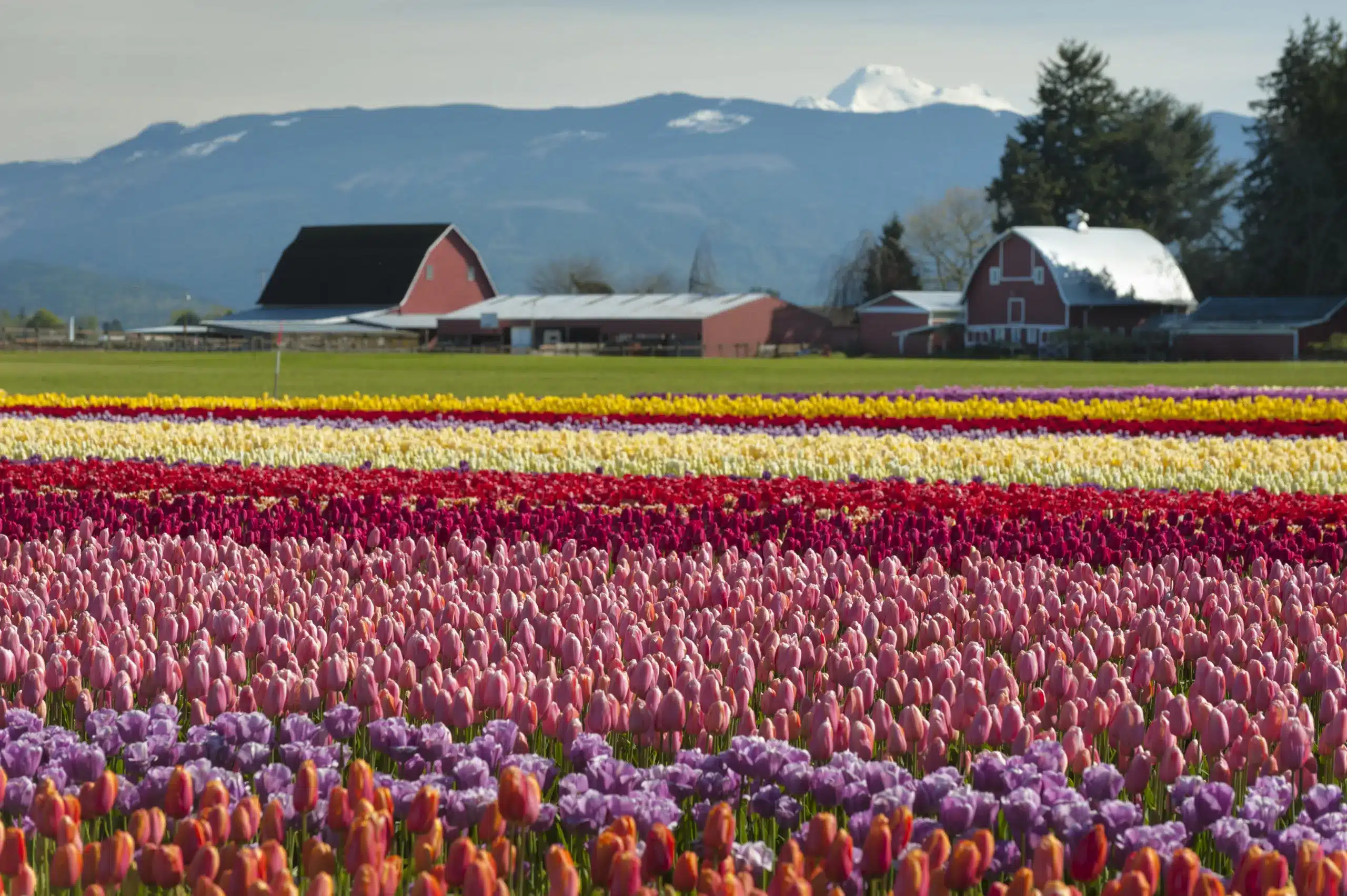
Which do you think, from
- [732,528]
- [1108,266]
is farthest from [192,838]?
[1108,266]

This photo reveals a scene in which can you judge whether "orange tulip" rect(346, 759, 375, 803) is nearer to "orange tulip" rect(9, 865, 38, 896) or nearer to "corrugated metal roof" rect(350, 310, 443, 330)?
"orange tulip" rect(9, 865, 38, 896)

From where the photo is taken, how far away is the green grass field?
139 ft

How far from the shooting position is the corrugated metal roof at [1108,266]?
87.9 metres

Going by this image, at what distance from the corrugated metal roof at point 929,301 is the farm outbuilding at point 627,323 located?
5689mm

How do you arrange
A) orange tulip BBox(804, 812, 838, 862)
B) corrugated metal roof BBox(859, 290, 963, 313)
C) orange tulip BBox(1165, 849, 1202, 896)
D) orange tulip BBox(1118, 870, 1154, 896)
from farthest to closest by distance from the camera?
corrugated metal roof BBox(859, 290, 963, 313) → orange tulip BBox(804, 812, 838, 862) → orange tulip BBox(1165, 849, 1202, 896) → orange tulip BBox(1118, 870, 1154, 896)

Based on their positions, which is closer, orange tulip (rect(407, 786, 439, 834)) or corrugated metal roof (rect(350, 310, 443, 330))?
orange tulip (rect(407, 786, 439, 834))

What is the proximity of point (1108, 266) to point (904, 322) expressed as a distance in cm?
1337

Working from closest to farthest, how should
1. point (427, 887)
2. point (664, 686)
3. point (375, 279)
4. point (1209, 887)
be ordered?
point (427, 887) < point (1209, 887) < point (664, 686) < point (375, 279)

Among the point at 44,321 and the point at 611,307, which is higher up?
the point at 611,307

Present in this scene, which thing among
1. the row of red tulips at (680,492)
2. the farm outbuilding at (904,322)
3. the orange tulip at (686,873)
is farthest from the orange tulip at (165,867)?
the farm outbuilding at (904,322)

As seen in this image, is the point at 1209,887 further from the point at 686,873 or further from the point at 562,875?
the point at 562,875

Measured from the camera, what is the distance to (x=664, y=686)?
6.43m

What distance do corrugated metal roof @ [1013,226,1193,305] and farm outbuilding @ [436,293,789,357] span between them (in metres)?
15.8

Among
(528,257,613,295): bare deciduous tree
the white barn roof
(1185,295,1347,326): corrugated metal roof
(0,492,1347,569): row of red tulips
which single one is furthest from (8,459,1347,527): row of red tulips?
(528,257,613,295): bare deciduous tree
